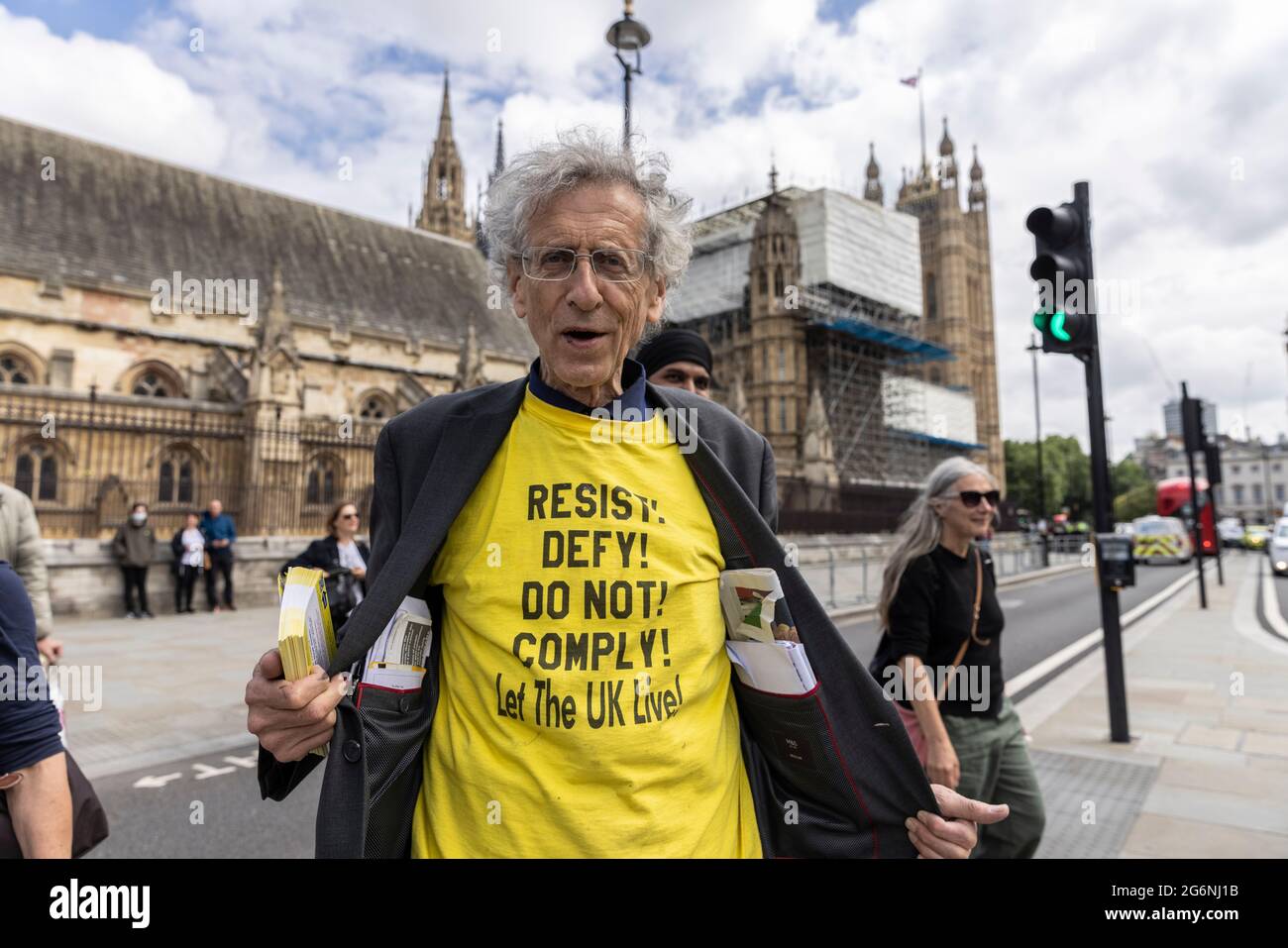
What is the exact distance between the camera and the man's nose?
1.43 m

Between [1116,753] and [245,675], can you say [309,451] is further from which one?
[1116,753]

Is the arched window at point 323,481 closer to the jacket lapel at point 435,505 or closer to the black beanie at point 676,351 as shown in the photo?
the black beanie at point 676,351

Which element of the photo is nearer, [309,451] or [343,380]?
[309,451]

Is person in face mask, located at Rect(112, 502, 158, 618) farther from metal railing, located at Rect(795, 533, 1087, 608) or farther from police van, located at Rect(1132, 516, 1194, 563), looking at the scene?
police van, located at Rect(1132, 516, 1194, 563)

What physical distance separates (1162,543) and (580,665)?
36.5 metres

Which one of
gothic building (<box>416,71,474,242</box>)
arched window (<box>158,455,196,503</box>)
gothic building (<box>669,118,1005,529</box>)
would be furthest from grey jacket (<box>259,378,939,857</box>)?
gothic building (<box>416,71,474,242</box>)

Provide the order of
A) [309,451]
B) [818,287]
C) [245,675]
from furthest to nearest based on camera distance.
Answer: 1. [818,287]
2. [309,451]
3. [245,675]

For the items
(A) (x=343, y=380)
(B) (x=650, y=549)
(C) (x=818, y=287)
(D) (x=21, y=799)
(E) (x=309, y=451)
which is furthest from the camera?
(C) (x=818, y=287)

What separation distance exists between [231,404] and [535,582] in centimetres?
2401

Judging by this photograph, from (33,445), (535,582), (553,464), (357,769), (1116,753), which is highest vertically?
(33,445)

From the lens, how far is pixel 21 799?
71.2 inches

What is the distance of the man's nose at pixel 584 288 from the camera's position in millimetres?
1431

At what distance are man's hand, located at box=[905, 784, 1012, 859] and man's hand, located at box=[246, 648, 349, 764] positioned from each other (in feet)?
3.57
